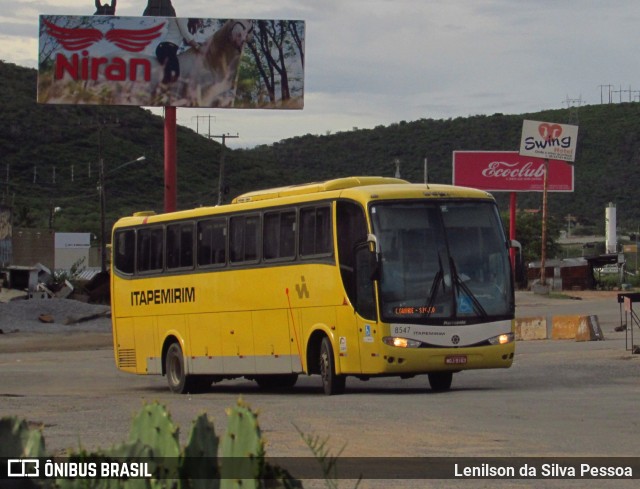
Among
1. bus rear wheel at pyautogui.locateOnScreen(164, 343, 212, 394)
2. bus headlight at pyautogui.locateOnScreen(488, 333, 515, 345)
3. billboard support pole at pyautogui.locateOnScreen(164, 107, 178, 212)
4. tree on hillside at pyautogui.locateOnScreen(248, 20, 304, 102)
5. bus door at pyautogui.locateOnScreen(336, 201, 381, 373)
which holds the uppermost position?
tree on hillside at pyautogui.locateOnScreen(248, 20, 304, 102)

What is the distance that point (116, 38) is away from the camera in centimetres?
4356

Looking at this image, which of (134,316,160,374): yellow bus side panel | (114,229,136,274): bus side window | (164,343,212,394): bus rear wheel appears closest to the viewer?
(164,343,212,394): bus rear wheel

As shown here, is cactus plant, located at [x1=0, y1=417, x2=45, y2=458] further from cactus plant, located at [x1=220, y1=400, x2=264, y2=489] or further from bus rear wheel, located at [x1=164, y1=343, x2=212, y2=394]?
bus rear wheel, located at [x1=164, y1=343, x2=212, y2=394]

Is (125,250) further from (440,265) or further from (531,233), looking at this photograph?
(531,233)

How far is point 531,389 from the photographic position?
1883 centimetres

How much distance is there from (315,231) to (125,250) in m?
6.37

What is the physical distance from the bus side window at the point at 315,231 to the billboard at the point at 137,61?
83.2ft

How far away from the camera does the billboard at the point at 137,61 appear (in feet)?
143

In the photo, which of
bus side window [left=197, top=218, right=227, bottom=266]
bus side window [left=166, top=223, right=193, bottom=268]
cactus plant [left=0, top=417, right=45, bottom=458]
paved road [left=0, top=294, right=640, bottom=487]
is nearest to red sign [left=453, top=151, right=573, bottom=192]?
paved road [left=0, top=294, right=640, bottom=487]

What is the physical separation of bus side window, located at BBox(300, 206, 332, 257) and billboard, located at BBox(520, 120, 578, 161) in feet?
176

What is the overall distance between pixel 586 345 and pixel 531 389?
12.2 m

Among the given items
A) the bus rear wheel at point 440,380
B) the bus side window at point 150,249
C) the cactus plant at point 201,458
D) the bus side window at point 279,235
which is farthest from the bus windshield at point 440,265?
the cactus plant at point 201,458

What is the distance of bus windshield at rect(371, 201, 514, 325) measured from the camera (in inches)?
703

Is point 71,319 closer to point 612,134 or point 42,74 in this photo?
point 42,74
